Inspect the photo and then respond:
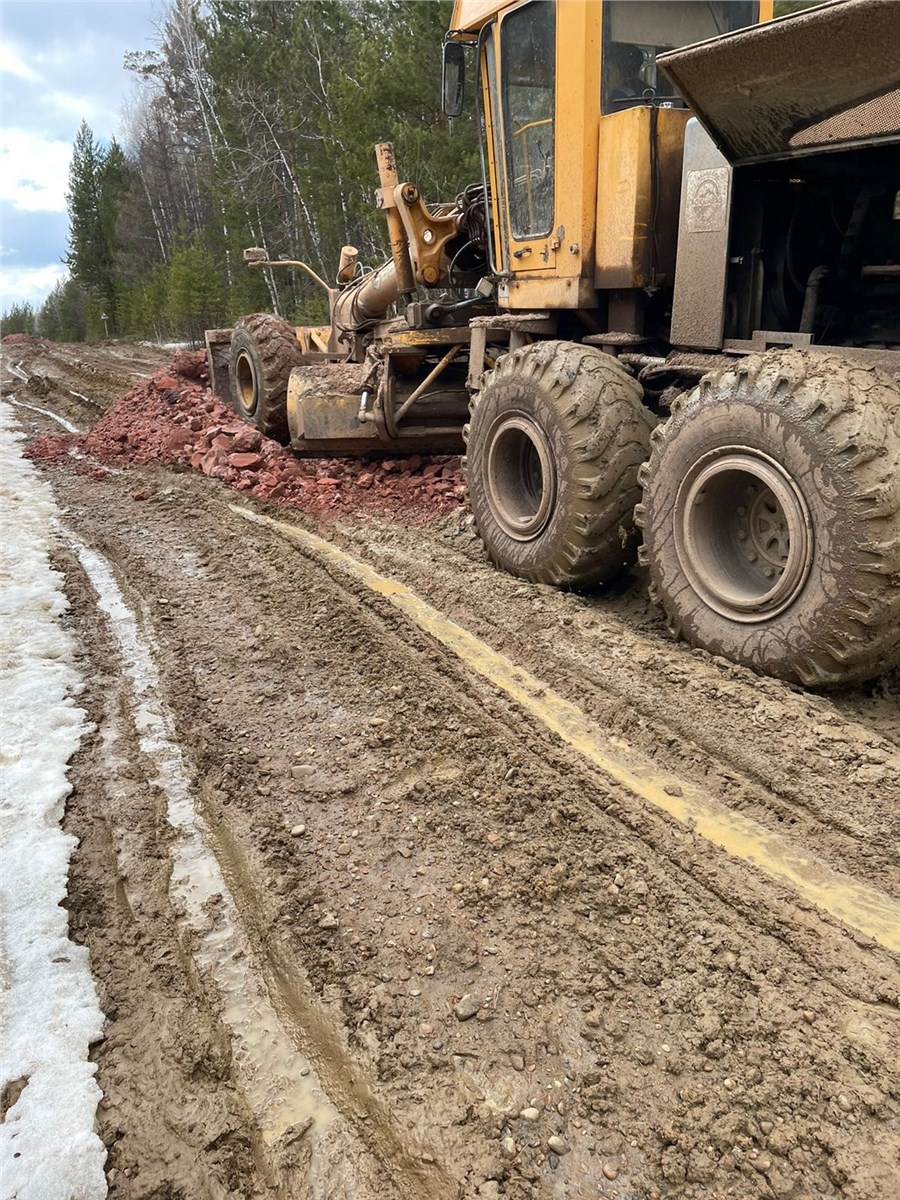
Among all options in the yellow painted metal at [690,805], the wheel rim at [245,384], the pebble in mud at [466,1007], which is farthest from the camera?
the wheel rim at [245,384]

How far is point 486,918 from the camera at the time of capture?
2.39 metres

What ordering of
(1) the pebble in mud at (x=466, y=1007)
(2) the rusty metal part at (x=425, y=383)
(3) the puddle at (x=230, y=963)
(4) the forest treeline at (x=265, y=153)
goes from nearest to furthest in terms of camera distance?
(3) the puddle at (x=230, y=963)
(1) the pebble in mud at (x=466, y=1007)
(2) the rusty metal part at (x=425, y=383)
(4) the forest treeline at (x=265, y=153)

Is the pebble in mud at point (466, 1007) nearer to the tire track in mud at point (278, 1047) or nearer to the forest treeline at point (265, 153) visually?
the tire track in mud at point (278, 1047)

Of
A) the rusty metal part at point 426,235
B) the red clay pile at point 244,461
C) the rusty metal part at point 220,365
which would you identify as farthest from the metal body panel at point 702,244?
the rusty metal part at point 220,365

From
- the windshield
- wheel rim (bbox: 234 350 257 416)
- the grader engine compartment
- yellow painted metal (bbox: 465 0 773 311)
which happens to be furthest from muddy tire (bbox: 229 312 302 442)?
the grader engine compartment

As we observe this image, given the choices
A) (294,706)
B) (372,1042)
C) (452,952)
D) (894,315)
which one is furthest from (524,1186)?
(894,315)

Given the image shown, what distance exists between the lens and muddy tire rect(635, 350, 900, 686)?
120 inches

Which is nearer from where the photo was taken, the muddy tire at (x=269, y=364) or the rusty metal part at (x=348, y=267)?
the muddy tire at (x=269, y=364)

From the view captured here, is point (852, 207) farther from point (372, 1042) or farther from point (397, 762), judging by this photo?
point (372, 1042)

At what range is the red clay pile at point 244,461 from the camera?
7.02 m

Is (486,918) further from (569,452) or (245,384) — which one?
(245,384)

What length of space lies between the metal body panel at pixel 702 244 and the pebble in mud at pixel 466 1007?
328 centimetres

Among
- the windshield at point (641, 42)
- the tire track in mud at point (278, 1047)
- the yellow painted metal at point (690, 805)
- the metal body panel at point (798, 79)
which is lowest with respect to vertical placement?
the tire track in mud at point (278, 1047)

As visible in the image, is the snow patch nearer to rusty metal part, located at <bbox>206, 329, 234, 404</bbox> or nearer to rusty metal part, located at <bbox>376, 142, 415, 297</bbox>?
rusty metal part, located at <bbox>376, 142, 415, 297</bbox>
